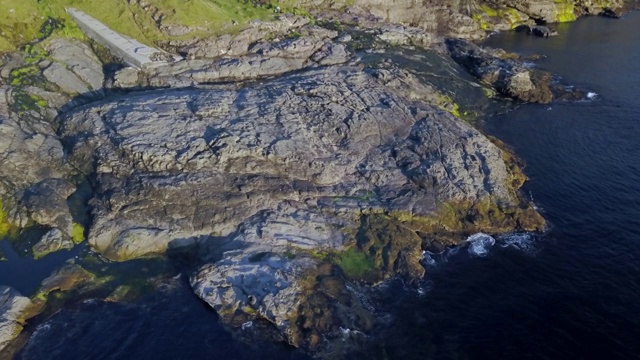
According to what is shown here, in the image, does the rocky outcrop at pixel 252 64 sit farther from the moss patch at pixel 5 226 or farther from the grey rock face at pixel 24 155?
the moss patch at pixel 5 226

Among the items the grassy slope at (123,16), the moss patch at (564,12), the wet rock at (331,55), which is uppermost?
the grassy slope at (123,16)

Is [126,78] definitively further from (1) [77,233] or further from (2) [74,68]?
(1) [77,233]

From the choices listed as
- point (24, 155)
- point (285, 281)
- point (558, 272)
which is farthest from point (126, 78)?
point (558, 272)

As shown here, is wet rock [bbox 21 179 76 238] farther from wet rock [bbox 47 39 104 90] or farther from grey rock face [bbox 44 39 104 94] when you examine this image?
wet rock [bbox 47 39 104 90]

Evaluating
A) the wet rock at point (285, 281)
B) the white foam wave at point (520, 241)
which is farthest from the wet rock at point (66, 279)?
the white foam wave at point (520, 241)

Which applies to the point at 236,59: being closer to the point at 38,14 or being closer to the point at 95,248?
the point at 38,14

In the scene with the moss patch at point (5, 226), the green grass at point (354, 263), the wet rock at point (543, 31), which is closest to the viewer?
the green grass at point (354, 263)
